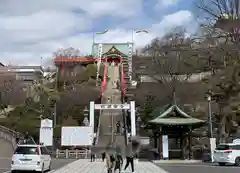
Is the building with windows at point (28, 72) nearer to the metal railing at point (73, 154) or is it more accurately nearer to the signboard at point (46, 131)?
the metal railing at point (73, 154)

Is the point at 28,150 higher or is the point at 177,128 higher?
the point at 177,128

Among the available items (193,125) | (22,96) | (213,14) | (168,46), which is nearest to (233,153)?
(193,125)

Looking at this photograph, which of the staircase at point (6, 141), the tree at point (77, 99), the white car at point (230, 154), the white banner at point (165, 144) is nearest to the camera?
the white car at point (230, 154)

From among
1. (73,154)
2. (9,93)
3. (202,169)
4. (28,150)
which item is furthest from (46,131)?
(9,93)

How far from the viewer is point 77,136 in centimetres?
3488

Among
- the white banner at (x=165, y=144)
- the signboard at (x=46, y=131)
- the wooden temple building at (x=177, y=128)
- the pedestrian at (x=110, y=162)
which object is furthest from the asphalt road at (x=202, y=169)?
the signboard at (x=46, y=131)

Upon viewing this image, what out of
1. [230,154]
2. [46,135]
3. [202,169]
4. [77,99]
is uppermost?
[77,99]

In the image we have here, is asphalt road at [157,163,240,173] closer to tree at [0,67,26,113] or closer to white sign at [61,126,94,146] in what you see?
white sign at [61,126,94,146]

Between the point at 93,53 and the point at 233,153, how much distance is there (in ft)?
219

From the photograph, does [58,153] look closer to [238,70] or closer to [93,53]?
[238,70]

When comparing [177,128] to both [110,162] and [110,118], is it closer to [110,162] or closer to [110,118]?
[110,162]

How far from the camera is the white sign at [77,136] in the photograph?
34750mm

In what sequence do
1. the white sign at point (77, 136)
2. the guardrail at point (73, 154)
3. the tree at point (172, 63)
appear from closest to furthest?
the white sign at point (77, 136) → the guardrail at point (73, 154) → the tree at point (172, 63)

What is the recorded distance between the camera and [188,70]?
150 feet
